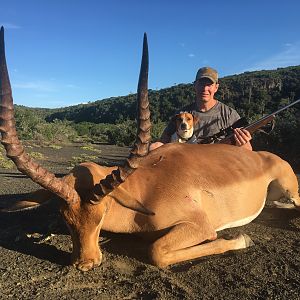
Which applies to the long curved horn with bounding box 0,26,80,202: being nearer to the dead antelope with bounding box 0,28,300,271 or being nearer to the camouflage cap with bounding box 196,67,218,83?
the dead antelope with bounding box 0,28,300,271

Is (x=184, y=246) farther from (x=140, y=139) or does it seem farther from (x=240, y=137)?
(x=240, y=137)

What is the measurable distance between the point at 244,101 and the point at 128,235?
51249mm

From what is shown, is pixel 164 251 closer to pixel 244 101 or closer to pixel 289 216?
pixel 289 216

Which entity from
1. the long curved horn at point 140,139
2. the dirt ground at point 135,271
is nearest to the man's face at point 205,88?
the dirt ground at point 135,271

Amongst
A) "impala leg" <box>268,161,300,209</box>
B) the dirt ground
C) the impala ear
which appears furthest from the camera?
"impala leg" <box>268,161,300,209</box>

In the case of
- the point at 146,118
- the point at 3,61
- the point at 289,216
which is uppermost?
the point at 3,61

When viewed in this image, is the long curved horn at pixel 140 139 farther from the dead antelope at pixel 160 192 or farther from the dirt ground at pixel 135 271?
the dirt ground at pixel 135 271

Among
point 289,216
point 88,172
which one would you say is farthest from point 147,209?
point 289,216

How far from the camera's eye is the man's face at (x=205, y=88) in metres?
9.42

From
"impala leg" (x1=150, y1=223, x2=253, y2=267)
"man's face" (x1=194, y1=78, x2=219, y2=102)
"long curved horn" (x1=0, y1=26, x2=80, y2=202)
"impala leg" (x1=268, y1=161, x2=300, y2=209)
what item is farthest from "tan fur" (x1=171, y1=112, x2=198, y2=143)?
"long curved horn" (x1=0, y1=26, x2=80, y2=202)

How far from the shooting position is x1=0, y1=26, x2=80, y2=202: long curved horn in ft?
12.3

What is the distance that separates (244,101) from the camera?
180ft

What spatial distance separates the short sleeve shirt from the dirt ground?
3432 millimetres

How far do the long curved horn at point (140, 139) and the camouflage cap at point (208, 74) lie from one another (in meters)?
5.01
